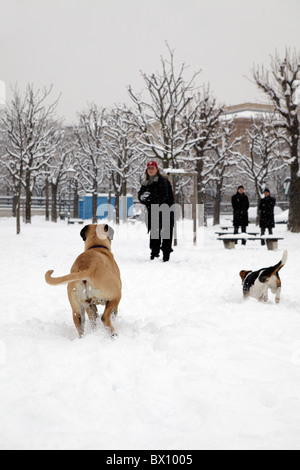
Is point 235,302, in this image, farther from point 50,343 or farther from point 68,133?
point 68,133

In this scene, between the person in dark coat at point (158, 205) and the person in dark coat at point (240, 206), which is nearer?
the person in dark coat at point (158, 205)

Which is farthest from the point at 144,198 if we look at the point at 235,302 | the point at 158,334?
the point at 158,334

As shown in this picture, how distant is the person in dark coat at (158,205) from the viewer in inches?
333

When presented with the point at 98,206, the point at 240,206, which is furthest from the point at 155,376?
the point at 98,206

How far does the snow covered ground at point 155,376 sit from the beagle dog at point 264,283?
0.54 ft

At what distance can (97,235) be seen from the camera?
13.4 feet

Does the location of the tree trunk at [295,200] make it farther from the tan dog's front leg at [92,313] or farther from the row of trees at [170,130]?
the tan dog's front leg at [92,313]

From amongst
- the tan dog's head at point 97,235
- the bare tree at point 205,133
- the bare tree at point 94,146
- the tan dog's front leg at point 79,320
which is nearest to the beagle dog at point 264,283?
the tan dog's head at point 97,235

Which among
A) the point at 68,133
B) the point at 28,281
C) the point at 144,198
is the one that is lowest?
the point at 28,281

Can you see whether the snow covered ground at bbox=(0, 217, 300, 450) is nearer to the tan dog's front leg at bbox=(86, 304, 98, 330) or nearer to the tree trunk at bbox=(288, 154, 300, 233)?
the tan dog's front leg at bbox=(86, 304, 98, 330)

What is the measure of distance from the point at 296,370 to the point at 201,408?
89 cm

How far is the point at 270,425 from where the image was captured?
6.86 feet

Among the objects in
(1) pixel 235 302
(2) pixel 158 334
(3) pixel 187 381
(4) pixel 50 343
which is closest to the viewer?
(3) pixel 187 381

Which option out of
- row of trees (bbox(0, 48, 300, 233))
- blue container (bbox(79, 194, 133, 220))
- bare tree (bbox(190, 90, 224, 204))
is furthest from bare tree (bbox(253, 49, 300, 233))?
blue container (bbox(79, 194, 133, 220))
